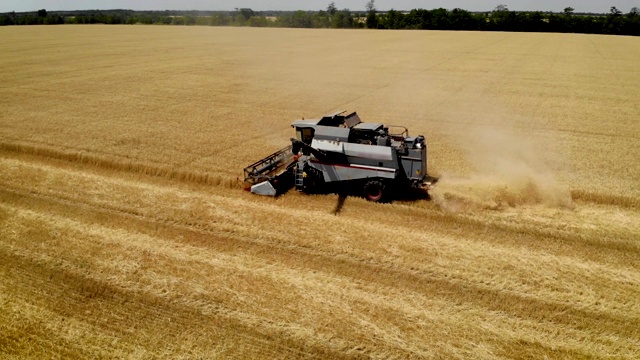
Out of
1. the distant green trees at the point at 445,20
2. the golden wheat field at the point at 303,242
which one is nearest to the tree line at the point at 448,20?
the distant green trees at the point at 445,20

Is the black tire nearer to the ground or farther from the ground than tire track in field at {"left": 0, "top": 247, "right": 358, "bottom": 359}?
farther from the ground

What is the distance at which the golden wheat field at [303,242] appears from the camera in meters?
9.48

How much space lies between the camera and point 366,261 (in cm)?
1198

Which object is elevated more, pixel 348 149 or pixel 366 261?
pixel 348 149

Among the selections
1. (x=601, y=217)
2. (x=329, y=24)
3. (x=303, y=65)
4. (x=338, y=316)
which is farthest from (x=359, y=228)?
(x=329, y=24)

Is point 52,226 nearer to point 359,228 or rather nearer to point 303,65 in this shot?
point 359,228

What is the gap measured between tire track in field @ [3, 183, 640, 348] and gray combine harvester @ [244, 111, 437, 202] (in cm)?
324

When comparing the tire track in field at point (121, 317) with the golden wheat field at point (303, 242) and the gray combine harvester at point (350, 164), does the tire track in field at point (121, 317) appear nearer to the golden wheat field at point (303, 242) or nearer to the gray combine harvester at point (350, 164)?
the golden wheat field at point (303, 242)

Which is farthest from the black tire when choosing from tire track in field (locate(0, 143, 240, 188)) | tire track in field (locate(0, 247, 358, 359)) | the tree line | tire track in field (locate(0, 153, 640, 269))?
the tree line

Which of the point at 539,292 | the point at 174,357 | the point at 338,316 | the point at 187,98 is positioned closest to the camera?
the point at 174,357

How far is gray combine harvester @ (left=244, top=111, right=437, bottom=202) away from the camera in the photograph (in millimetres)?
14648

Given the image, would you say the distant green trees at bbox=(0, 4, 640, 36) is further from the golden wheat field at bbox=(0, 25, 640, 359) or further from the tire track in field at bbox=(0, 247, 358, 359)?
the tire track in field at bbox=(0, 247, 358, 359)

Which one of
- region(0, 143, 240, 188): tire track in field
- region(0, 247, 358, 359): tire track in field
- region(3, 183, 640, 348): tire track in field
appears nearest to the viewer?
region(0, 247, 358, 359): tire track in field

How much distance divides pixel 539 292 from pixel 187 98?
25878 mm
